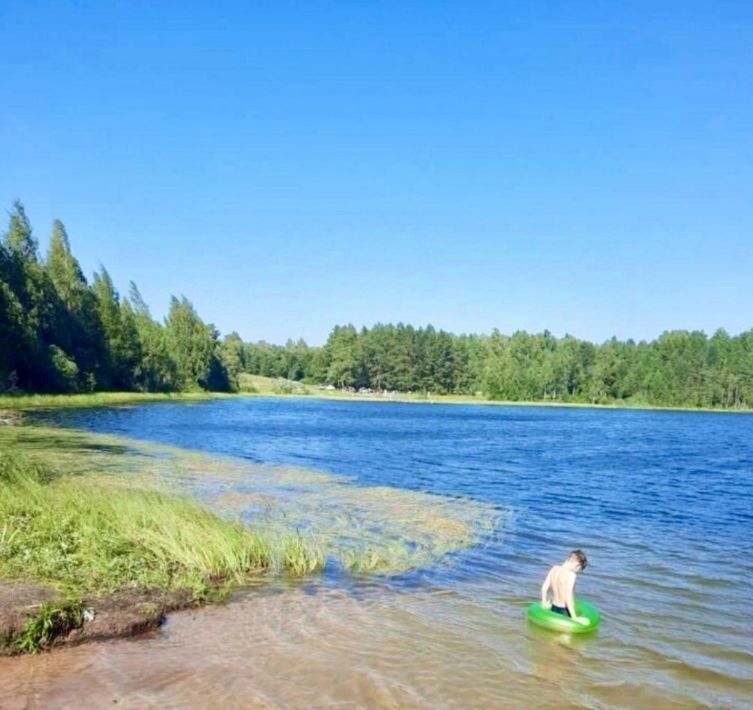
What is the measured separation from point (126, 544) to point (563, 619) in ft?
28.0

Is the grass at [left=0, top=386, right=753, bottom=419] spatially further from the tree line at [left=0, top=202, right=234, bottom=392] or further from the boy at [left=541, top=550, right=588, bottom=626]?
the boy at [left=541, top=550, right=588, bottom=626]

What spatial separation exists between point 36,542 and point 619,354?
7095 inches

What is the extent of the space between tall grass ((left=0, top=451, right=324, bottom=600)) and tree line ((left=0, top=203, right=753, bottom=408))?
226 ft

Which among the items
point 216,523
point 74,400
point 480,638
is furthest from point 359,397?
point 480,638

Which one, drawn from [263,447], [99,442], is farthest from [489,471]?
[99,442]

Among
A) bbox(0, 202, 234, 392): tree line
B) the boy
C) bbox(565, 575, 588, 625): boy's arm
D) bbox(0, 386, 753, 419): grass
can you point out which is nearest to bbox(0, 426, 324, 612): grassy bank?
the boy

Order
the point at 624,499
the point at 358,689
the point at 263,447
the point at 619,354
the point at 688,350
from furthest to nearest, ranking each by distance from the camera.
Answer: the point at 619,354 < the point at 688,350 < the point at 263,447 < the point at 624,499 < the point at 358,689

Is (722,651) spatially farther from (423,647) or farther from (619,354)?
(619,354)

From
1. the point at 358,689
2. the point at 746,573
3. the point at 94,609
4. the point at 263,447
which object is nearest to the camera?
the point at 358,689

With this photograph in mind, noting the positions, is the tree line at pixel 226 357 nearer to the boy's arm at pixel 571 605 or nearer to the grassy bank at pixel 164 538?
the grassy bank at pixel 164 538

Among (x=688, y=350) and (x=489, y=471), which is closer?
(x=489, y=471)

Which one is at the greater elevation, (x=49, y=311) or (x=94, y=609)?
(x=49, y=311)

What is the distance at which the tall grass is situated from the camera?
1261 centimetres

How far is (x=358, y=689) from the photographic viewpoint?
991cm
